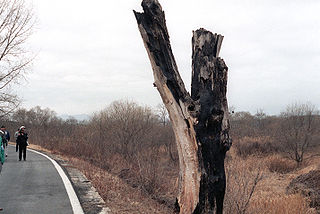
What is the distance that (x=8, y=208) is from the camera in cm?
675

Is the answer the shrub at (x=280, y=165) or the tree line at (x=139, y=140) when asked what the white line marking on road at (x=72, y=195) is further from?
the shrub at (x=280, y=165)

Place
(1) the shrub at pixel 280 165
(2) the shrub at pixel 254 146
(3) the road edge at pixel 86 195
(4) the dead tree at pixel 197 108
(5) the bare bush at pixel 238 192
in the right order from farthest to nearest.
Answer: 1. (2) the shrub at pixel 254 146
2. (1) the shrub at pixel 280 165
3. (5) the bare bush at pixel 238 192
4. (3) the road edge at pixel 86 195
5. (4) the dead tree at pixel 197 108

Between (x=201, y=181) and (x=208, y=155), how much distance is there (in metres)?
0.40

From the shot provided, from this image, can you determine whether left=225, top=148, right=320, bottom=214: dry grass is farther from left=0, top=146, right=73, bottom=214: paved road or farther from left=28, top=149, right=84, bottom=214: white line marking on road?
left=0, top=146, right=73, bottom=214: paved road

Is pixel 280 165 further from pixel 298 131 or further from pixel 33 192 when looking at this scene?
pixel 33 192

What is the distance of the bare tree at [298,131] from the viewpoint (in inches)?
1054

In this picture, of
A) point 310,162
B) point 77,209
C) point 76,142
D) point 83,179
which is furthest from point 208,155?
point 310,162

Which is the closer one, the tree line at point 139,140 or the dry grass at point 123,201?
the dry grass at point 123,201

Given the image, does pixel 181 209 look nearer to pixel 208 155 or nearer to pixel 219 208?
pixel 219 208

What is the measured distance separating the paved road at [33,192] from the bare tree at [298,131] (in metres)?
21.4

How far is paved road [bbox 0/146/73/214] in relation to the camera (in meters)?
6.71

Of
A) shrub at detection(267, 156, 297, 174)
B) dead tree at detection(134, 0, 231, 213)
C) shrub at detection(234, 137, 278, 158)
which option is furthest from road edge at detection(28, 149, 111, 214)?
shrub at detection(234, 137, 278, 158)

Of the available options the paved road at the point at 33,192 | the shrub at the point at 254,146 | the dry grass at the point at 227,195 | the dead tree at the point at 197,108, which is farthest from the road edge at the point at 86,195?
the shrub at the point at 254,146

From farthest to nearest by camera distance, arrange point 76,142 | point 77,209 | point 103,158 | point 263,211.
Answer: point 76,142 → point 103,158 → point 263,211 → point 77,209
